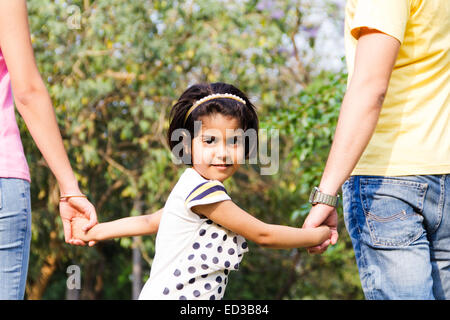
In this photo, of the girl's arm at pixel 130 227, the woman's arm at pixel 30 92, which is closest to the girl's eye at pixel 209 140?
the girl's arm at pixel 130 227

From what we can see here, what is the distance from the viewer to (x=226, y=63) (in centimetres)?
616

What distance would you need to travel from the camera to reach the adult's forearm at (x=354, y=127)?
5.31 feet

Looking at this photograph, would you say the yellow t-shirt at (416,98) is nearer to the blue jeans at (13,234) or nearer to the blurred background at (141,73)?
the blue jeans at (13,234)

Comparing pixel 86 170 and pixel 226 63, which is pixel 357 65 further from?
pixel 86 170

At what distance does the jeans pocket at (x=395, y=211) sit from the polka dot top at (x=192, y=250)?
0.41m

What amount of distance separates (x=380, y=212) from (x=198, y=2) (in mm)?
4968

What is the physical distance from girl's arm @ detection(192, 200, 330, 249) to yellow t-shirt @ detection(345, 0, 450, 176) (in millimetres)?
260

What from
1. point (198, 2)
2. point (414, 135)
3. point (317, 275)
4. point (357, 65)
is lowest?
point (317, 275)

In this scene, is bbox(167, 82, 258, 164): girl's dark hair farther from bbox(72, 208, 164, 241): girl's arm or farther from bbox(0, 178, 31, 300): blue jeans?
bbox(0, 178, 31, 300): blue jeans

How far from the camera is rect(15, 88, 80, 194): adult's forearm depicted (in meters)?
1.84

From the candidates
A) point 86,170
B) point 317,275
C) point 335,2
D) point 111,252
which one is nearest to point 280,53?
point 335,2

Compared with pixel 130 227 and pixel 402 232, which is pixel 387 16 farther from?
pixel 130 227

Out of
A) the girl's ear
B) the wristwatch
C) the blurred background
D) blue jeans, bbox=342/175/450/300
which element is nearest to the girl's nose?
the girl's ear

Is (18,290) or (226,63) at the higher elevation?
(226,63)
